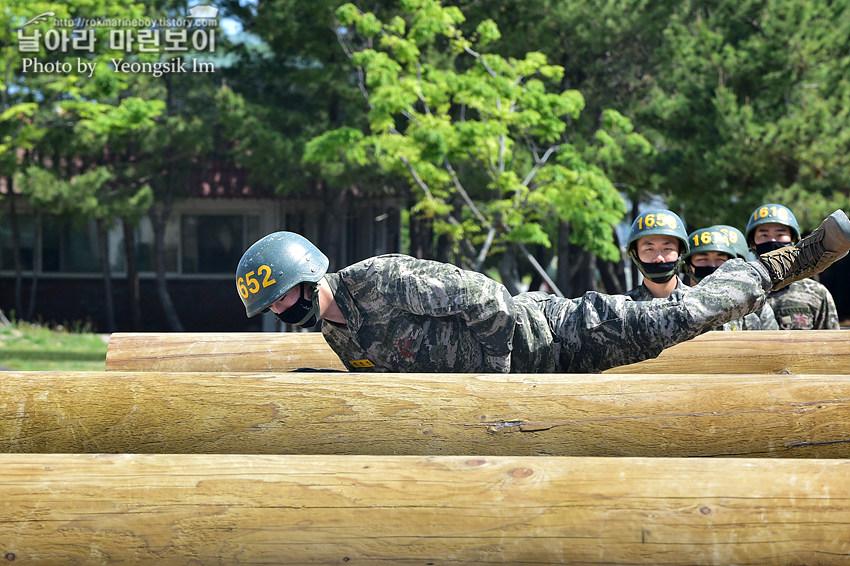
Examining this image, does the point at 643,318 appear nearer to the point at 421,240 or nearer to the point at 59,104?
the point at 59,104

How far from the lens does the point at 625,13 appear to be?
1705 centimetres

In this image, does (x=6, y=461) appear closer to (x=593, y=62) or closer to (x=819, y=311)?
(x=819, y=311)

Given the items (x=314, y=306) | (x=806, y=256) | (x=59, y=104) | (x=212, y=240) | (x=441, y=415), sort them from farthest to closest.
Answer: (x=212, y=240) → (x=59, y=104) → (x=806, y=256) → (x=314, y=306) → (x=441, y=415)

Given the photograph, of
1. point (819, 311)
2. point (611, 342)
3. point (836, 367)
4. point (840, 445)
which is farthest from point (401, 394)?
point (819, 311)

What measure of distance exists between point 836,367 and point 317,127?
545 inches

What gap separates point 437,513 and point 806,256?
Result: 7.63 ft

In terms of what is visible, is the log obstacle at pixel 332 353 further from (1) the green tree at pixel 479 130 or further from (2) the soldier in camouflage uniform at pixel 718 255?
(1) the green tree at pixel 479 130

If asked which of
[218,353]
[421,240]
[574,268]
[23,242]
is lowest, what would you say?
[574,268]

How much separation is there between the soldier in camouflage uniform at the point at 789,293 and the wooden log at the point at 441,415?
3109 millimetres

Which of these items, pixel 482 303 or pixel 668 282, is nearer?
pixel 482 303

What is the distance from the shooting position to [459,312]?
352cm

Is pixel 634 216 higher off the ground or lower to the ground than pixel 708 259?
lower

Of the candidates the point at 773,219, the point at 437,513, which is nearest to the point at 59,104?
the point at 773,219

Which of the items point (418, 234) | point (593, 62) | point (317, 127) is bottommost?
point (418, 234)
